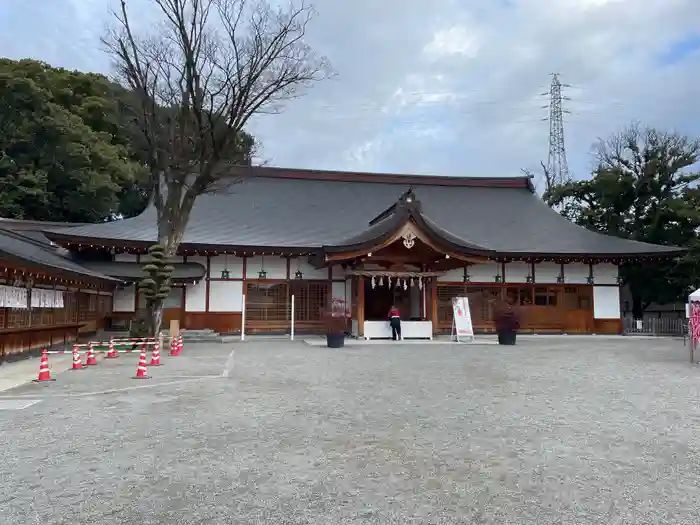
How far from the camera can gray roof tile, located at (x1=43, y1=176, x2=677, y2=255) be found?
21750 mm

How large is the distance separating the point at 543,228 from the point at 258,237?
523 inches

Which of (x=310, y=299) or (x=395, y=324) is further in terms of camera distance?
(x=310, y=299)

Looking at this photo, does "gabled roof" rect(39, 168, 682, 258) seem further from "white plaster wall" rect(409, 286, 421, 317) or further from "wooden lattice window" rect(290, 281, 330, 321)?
"white plaster wall" rect(409, 286, 421, 317)

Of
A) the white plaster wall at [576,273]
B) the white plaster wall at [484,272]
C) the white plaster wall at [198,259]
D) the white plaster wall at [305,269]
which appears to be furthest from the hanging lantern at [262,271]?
the white plaster wall at [576,273]

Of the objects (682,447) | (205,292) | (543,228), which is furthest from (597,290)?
(682,447)

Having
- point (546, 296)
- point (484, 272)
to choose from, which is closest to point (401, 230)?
point (484, 272)

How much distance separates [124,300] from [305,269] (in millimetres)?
7102

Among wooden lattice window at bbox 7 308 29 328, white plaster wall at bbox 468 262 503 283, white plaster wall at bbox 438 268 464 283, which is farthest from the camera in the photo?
white plaster wall at bbox 468 262 503 283

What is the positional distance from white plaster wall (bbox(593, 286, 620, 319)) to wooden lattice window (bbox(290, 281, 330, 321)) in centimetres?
1187

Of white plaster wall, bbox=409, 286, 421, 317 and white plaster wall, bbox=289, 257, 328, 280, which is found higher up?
white plaster wall, bbox=289, 257, 328, 280

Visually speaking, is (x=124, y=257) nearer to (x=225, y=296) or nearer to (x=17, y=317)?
(x=225, y=296)

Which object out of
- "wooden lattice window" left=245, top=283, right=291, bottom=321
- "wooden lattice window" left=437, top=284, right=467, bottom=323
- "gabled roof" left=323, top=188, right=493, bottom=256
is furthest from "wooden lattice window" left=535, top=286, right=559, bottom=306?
"wooden lattice window" left=245, top=283, right=291, bottom=321

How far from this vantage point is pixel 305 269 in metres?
22.1

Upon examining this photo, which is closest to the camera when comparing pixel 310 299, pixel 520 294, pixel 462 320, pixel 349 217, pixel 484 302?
pixel 462 320
